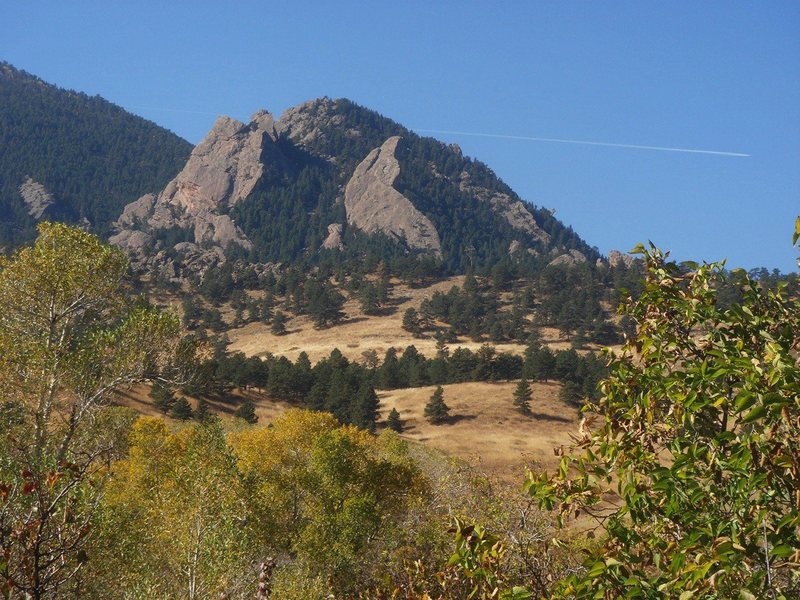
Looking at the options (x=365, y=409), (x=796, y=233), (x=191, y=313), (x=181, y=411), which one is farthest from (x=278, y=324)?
(x=796, y=233)

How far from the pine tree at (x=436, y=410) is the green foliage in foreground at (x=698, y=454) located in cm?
8062

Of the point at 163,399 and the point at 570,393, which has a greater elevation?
the point at 570,393

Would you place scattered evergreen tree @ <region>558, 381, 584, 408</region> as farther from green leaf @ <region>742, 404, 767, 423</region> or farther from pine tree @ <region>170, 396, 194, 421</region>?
green leaf @ <region>742, 404, 767, 423</region>

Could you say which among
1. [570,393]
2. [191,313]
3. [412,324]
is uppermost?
[412,324]

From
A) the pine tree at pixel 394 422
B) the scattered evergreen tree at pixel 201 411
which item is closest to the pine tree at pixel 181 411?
the scattered evergreen tree at pixel 201 411

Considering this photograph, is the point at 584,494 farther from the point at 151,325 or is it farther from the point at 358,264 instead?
the point at 358,264

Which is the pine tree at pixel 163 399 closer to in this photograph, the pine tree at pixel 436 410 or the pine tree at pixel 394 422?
the pine tree at pixel 394 422

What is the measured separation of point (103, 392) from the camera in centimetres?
2400

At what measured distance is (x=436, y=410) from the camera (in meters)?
86.9

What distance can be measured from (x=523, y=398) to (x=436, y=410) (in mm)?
14033

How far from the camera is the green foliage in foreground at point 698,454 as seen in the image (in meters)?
4.53

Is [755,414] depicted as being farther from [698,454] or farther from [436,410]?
[436,410]

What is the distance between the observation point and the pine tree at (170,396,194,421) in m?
78.1

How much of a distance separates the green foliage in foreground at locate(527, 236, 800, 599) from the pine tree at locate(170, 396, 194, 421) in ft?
254
